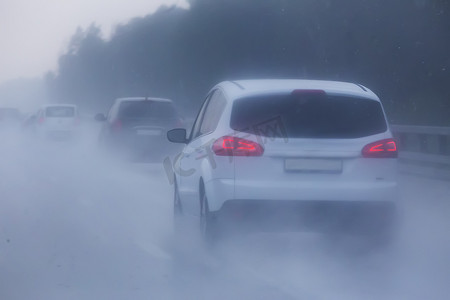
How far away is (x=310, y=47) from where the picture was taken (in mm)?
40062

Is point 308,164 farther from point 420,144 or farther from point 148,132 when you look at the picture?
point 148,132

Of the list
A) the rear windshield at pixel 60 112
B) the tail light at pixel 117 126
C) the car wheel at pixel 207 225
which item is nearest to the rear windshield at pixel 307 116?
the car wheel at pixel 207 225

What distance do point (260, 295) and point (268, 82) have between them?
2.44 metres

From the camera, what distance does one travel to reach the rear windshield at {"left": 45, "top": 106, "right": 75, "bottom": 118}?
124 ft

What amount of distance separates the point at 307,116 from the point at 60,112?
1244 inches

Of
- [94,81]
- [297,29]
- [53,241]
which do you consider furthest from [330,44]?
[94,81]

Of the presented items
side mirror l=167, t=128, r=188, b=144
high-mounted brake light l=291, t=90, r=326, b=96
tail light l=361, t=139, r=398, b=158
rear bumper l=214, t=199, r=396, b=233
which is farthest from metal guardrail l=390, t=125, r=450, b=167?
high-mounted brake light l=291, t=90, r=326, b=96

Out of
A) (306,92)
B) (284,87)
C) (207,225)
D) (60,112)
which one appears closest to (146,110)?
(207,225)

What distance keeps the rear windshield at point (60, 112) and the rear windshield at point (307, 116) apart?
31.0 m

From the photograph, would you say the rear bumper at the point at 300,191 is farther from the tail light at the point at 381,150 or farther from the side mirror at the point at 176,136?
the side mirror at the point at 176,136

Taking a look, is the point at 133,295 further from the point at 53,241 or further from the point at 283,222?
the point at 53,241

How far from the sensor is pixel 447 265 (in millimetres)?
8117

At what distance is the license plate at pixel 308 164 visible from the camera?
24.6 feet

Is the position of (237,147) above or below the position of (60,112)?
above
